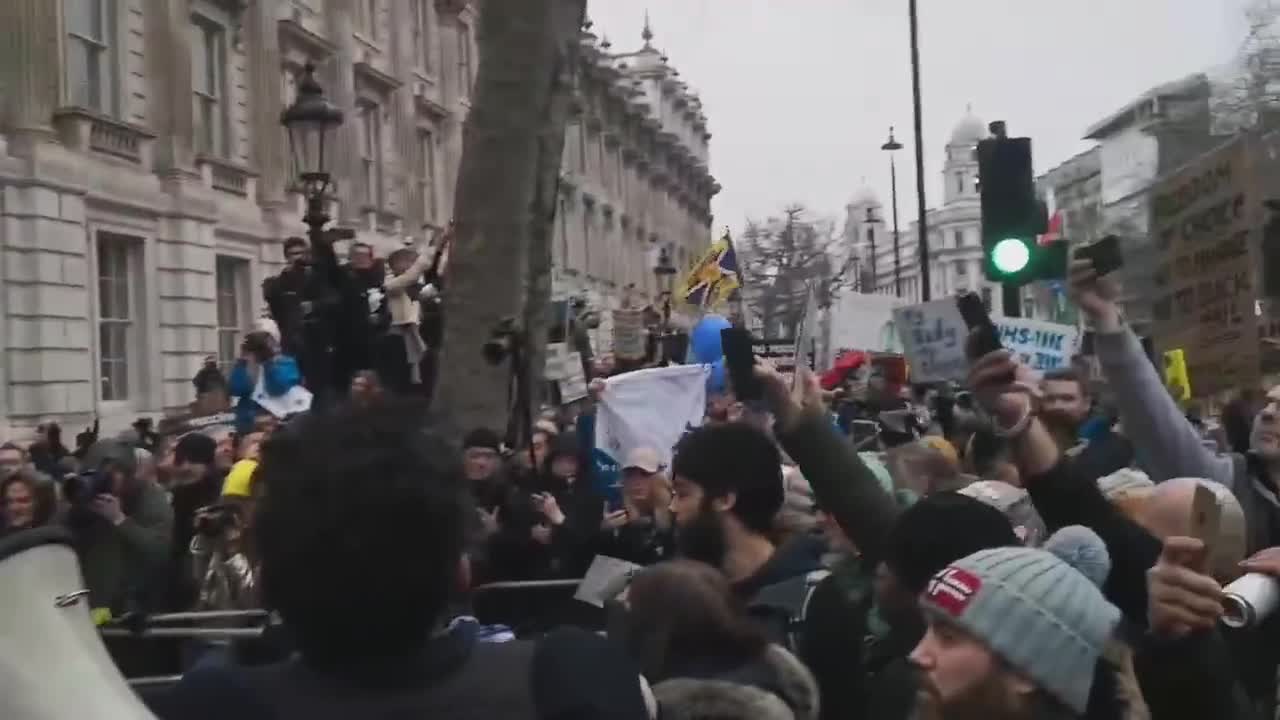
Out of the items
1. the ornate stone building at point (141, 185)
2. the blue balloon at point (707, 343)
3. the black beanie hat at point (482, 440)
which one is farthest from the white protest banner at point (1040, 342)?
the ornate stone building at point (141, 185)

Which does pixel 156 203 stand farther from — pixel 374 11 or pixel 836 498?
pixel 836 498

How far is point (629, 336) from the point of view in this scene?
15.1m

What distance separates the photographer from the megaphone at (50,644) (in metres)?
1.88

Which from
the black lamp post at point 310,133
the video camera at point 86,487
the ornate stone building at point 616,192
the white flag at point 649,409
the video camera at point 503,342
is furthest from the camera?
the ornate stone building at point 616,192

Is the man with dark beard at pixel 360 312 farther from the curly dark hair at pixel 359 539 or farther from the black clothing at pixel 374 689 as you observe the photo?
the black clothing at pixel 374 689

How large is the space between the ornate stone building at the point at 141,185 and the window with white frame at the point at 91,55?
0.02 m

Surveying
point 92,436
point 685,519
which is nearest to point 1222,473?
point 685,519

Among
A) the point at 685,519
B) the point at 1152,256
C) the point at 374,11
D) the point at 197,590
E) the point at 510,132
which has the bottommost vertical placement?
the point at 197,590

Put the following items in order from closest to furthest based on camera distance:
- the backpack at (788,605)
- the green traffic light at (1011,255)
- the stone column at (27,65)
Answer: the backpack at (788,605)
the green traffic light at (1011,255)
the stone column at (27,65)

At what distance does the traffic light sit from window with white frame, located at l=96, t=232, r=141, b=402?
1472 cm

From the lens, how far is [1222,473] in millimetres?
4762

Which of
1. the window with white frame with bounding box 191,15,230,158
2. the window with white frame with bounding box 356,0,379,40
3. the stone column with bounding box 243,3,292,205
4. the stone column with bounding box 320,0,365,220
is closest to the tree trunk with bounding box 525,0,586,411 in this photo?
the window with white frame with bounding box 191,15,230,158

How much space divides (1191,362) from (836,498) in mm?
6674

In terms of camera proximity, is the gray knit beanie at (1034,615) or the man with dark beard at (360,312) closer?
the gray knit beanie at (1034,615)
